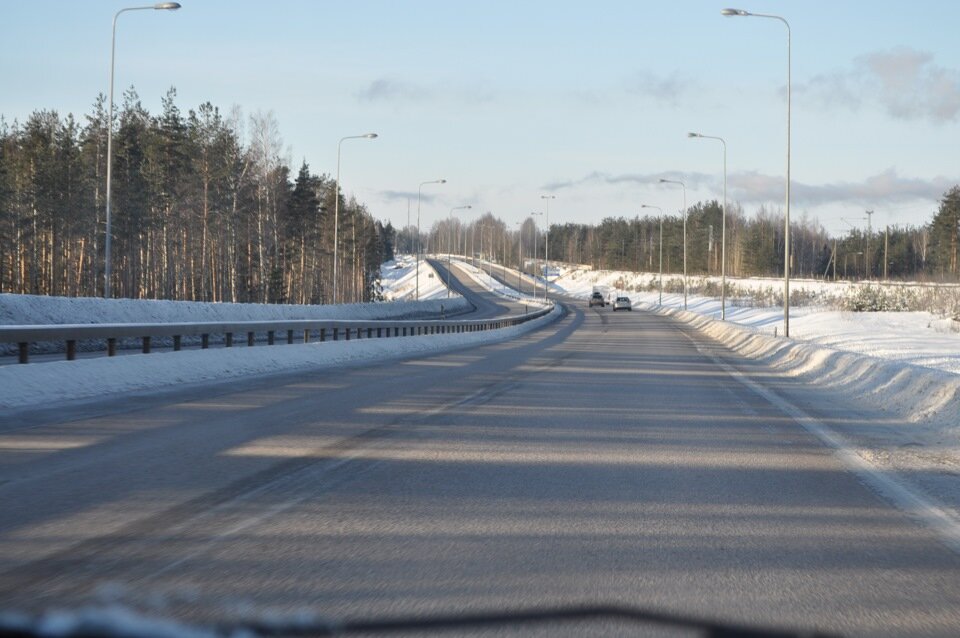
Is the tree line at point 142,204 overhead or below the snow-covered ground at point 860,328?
overhead

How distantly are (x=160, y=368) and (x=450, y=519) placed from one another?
41.2 ft

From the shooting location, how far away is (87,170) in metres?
75.7

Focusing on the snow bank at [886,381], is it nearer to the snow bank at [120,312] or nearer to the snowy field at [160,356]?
the snowy field at [160,356]

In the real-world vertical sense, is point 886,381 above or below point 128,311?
below

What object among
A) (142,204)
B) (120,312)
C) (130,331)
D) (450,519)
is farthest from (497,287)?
(450,519)

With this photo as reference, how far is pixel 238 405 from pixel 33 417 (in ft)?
9.64

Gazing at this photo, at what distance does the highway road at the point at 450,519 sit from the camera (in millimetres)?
5094

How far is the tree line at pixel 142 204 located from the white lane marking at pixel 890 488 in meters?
59.7

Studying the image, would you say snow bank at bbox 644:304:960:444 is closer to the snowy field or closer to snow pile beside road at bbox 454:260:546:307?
the snowy field

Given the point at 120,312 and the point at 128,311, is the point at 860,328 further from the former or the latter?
the point at 120,312

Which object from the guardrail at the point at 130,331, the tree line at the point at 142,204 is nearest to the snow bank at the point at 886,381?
the guardrail at the point at 130,331

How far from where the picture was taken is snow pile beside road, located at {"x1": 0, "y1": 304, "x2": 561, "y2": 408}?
14.7m

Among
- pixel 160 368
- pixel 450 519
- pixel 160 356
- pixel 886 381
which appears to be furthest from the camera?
pixel 160 356

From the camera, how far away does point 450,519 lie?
23.3 ft
